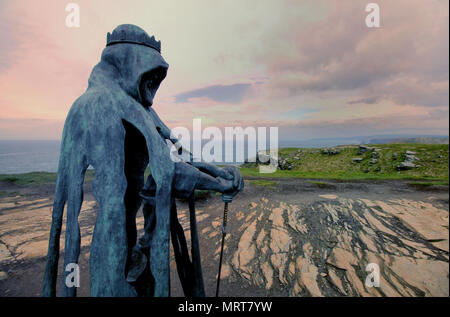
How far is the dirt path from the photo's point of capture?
4543 millimetres

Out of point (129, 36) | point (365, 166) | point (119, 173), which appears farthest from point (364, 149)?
point (119, 173)

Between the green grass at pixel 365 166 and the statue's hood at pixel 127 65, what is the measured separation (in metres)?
13.8

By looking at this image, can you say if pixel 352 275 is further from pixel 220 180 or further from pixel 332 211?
pixel 220 180

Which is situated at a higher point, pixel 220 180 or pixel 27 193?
pixel 220 180

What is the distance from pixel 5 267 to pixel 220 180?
6.45 meters

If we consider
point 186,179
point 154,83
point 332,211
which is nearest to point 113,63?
point 154,83

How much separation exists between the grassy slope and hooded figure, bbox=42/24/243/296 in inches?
416

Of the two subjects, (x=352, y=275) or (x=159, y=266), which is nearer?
(x=159, y=266)

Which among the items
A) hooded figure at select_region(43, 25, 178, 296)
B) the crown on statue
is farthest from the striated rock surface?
the crown on statue

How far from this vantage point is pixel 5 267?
511 centimetres

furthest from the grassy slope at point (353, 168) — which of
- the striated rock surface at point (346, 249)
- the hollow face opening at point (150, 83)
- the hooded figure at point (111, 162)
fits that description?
the hooded figure at point (111, 162)

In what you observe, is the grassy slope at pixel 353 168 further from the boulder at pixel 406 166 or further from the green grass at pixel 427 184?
the green grass at pixel 427 184

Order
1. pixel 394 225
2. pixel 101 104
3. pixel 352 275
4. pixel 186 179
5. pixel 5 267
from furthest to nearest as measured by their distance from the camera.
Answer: pixel 394 225 < pixel 5 267 < pixel 352 275 < pixel 186 179 < pixel 101 104

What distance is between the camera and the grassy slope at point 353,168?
1330 cm
